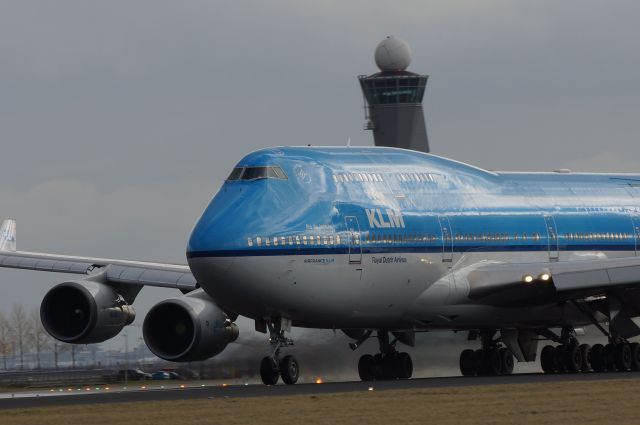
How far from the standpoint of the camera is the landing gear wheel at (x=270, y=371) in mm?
33938

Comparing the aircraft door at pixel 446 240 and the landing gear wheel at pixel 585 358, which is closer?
the aircraft door at pixel 446 240

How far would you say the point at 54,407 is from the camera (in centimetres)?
2812

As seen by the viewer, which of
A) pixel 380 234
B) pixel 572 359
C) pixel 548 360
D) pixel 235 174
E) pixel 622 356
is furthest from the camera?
pixel 548 360

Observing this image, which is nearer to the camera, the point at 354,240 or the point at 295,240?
the point at 295,240

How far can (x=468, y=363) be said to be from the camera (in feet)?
141

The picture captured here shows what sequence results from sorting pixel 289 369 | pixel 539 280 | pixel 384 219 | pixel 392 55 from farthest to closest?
pixel 392 55, pixel 539 280, pixel 384 219, pixel 289 369

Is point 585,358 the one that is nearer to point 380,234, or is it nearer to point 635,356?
point 635,356

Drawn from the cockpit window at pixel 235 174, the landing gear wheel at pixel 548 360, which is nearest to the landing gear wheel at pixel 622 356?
the landing gear wheel at pixel 548 360

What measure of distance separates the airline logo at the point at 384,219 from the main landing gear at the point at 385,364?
5.11m

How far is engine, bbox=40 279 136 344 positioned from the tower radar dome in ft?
195

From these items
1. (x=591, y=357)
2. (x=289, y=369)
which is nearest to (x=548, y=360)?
(x=591, y=357)

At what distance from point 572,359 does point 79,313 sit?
1221 cm

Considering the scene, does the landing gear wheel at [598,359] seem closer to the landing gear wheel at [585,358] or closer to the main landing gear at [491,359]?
the landing gear wheel at [585,358]

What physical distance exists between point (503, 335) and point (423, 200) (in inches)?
229
